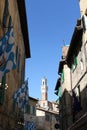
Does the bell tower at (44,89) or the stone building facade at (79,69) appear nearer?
the stone building facade at (79,69)

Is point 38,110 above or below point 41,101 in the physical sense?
above

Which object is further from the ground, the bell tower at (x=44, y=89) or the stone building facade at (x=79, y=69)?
the stone building facade at (x=79, y=69)

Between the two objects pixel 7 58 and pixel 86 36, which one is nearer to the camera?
pixel 7 58

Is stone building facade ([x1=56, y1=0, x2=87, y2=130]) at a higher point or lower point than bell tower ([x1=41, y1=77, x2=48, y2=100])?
higher

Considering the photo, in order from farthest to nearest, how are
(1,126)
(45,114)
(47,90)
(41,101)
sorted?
(47,90), (41,101), (45,114), (1,126)

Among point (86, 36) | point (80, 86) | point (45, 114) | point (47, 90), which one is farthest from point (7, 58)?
point (47, 90)

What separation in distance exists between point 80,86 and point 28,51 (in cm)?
1289

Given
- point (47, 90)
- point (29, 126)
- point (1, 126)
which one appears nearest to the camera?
point (1, 126)

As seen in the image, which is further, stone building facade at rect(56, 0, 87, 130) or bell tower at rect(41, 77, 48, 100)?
bell tower at rect(41, 77, 48, 100)

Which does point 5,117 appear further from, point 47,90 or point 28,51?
point 47,90

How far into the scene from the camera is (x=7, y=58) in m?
11.9

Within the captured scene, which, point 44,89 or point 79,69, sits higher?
point 79,69

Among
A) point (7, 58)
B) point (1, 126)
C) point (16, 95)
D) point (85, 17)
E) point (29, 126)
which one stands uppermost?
point (85, 17)

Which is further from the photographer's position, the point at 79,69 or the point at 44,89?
the point at 44,89
